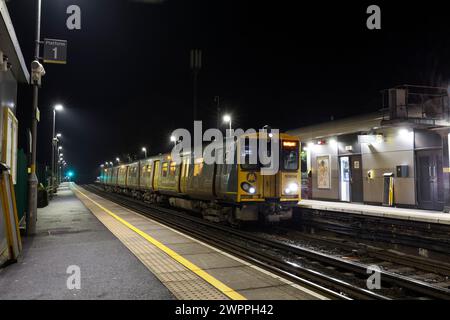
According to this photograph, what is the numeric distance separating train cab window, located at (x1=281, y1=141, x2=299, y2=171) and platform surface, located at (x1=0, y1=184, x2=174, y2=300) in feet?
18.2

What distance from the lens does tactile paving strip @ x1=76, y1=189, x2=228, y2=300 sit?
16.2ft

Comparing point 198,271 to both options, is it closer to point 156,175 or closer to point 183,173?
point 183,173

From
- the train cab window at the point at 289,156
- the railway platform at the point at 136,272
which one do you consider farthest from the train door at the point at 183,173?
the railway platform at the point at 136,272

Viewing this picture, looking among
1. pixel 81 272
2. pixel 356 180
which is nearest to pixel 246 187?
pixel 81 272

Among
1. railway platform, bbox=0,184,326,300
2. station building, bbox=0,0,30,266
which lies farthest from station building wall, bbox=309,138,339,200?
station building, bbox=0,0,30,266

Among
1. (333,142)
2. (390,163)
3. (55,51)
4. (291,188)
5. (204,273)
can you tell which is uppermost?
(55,51)

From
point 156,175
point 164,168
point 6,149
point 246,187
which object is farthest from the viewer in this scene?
point 156,175

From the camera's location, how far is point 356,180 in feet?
56.7

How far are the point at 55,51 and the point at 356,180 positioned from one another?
1320 cm

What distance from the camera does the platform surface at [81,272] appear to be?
497 centimetres

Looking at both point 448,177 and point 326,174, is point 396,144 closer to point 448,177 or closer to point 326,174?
point 448,177

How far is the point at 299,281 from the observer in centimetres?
587

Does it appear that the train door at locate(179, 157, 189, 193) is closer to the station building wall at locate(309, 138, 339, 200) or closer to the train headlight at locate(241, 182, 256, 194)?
the train headlight at locate(241, 182, 256, 194)
